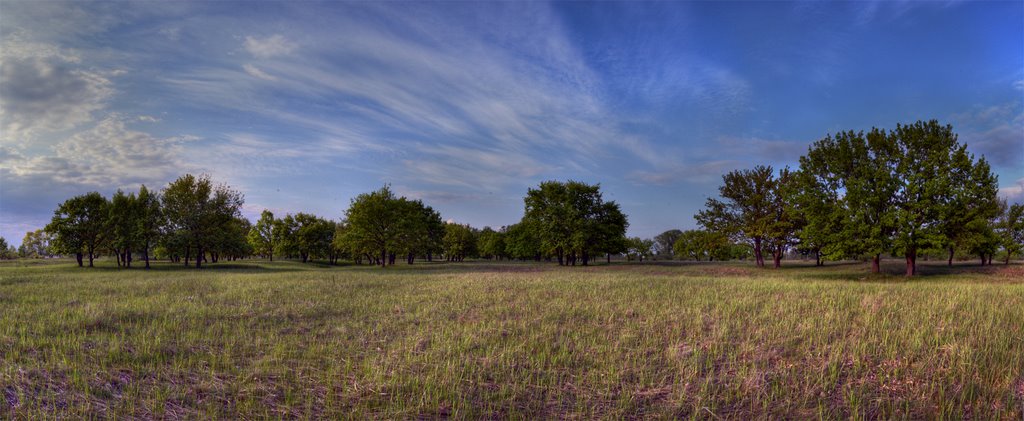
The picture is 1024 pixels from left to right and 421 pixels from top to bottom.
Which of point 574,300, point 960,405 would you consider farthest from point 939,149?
point 960,405

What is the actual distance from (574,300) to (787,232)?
4772cm

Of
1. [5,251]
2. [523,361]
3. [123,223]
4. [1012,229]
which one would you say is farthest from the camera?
[5,251]

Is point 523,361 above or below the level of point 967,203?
below

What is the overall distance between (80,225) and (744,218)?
85.4 m

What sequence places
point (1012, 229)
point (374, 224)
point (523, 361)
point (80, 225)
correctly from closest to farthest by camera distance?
point (523, 361)
point (1012, 229)
point (80, 225)
point (374, 224)

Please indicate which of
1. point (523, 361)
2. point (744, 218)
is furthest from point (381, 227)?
point (523, 361)

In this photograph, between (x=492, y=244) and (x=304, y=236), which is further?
(x=492, y=244)

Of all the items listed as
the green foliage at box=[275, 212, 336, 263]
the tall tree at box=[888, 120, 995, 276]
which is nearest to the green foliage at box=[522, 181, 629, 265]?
the tall tree at box=[888, 120, 995, 276]

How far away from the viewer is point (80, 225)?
180 ft

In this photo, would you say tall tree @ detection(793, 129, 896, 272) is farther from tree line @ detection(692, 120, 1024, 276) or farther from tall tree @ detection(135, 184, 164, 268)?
tall tree @ detection(135, 184, 164, 268)

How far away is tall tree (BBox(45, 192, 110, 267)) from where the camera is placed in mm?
54000

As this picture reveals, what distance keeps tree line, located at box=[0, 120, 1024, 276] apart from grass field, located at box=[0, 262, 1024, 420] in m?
23.9

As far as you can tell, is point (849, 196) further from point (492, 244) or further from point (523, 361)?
point (492, 244)

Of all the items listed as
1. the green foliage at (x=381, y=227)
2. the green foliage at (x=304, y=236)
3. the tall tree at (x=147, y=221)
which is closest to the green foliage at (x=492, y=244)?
the green foliage at (x=304, y=236)
